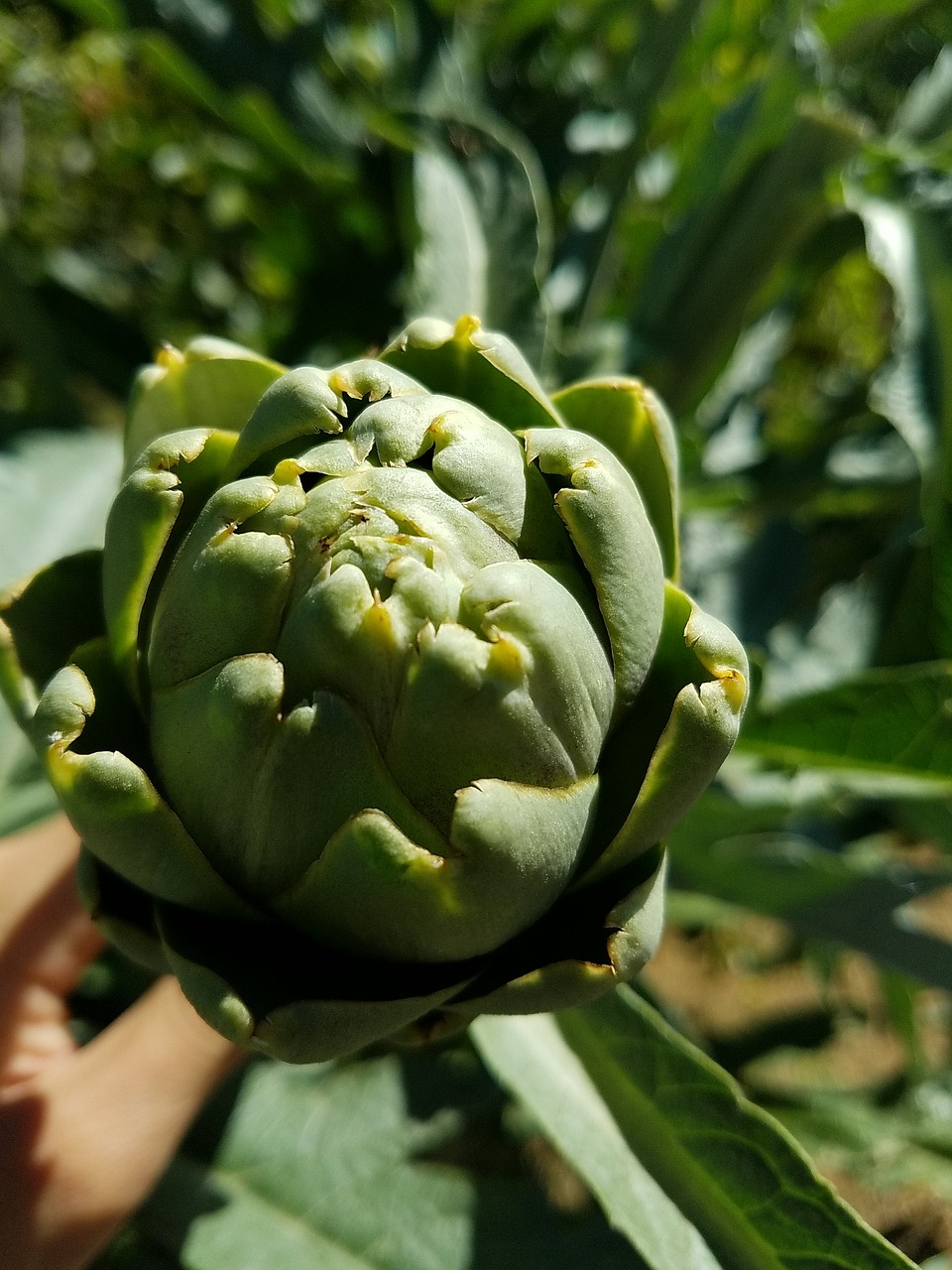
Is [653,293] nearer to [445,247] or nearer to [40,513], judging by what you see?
[445,247]

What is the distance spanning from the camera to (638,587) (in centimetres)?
50

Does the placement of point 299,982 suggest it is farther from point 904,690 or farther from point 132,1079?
point 904,690

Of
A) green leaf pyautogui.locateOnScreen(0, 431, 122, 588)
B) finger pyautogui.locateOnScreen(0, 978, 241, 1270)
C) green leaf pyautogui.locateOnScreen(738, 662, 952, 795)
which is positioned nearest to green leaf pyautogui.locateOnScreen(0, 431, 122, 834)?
green leaf pyautogui.locateOnScreen(0, 431, 122, 588)

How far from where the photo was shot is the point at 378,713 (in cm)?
47

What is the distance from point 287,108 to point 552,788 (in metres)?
0.84

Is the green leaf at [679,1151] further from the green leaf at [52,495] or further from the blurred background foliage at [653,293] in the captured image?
the green leaf at [52,495]

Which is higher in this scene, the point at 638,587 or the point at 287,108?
the point at 287,108

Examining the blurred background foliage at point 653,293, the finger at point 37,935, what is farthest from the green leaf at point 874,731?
the finger at point 37,935

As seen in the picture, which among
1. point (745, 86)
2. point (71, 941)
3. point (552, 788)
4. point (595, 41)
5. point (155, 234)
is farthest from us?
point (155, 234)

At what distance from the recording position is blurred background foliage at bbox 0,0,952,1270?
768 mm

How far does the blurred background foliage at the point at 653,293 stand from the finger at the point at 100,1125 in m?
0.11

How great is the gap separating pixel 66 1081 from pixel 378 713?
1.22 ft

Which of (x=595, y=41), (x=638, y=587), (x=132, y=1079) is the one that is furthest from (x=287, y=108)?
(x=132, y=1079)

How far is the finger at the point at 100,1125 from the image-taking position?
0.62 meters
